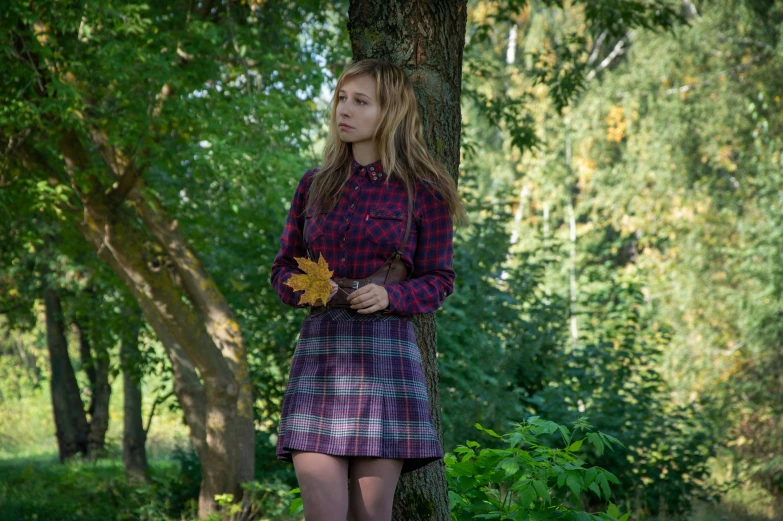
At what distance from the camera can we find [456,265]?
9.27 m

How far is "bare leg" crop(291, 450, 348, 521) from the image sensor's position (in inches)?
98.0

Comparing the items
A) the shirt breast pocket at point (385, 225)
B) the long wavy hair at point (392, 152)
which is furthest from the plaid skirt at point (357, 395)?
the long wavy hair at point (392, 152)

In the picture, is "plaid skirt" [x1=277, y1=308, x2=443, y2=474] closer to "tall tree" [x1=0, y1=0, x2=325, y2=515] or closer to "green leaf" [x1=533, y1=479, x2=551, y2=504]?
"green leaf" [x1=533, y1=479, x2=551, y2=504]

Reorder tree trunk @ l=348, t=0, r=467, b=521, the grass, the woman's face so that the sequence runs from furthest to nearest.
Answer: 1. the grass
2. tree trunk @ l=348, t=0, r=467, b=521
3. the woman's face

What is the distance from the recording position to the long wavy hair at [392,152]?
9.09ft

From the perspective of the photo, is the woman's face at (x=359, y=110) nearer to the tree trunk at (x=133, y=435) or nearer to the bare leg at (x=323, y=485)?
the bare leg at (x=323, y=485)

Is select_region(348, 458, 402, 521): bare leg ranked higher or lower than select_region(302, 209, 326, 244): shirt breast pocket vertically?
lower

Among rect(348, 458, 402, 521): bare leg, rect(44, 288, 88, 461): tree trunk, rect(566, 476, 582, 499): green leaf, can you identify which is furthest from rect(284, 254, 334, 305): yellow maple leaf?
rect(44, 288, 88, 461): tree trunk

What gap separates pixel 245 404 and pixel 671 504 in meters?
4.44

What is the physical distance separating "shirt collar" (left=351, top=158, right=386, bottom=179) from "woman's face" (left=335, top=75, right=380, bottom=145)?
9cm

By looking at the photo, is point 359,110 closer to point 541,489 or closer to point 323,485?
point 323,485

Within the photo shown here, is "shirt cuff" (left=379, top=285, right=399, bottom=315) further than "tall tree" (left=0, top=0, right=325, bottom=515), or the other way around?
"tall tree" (left=0, top=0, right=325, bottom=515)

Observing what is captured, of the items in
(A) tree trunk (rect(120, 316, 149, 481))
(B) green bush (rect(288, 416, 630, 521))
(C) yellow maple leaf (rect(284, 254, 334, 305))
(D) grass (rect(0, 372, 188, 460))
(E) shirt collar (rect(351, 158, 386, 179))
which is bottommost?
(D) grass (rect(0, 372, 188, 460))

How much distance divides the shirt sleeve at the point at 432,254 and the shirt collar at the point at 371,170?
0.48 ft
